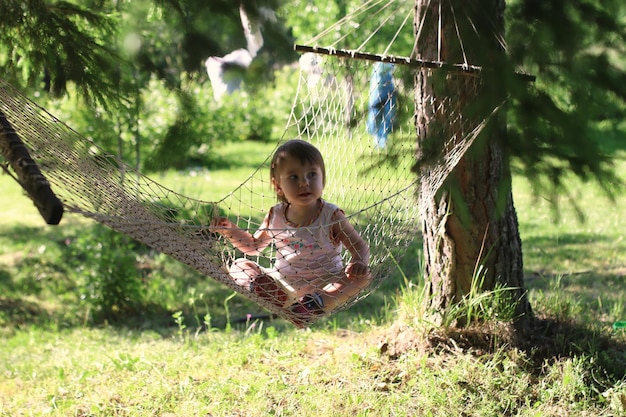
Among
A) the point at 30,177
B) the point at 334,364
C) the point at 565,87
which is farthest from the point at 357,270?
the point at 30,177

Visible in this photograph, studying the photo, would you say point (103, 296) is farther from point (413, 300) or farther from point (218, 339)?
point (413, 300)

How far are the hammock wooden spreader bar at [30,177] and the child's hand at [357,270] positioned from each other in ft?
3.75

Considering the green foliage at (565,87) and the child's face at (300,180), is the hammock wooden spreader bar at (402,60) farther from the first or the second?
the child's face at (300,180)

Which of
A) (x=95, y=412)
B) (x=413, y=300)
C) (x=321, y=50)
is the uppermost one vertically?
(x=321, y=50)

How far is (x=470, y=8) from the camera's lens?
168 cm

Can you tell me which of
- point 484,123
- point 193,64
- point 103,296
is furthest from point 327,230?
point 103,296

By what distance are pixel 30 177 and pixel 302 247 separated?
1.20 metres

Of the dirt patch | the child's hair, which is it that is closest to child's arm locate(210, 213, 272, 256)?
the child's hair

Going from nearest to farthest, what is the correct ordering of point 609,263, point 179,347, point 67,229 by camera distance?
point 179,347 < point 609,263 < point 67,229

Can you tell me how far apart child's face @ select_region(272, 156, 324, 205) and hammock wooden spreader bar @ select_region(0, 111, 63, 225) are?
1131 mm

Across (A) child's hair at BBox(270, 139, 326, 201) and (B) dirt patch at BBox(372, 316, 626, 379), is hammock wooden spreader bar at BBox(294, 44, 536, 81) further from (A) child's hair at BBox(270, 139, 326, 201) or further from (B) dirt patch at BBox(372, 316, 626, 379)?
(B) dirt patch at BBox(372, 316, 626, 379)

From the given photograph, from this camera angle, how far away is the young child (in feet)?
8.21

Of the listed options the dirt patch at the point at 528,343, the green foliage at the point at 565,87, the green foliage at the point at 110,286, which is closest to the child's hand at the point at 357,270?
the dirt patch at the point at 528,343

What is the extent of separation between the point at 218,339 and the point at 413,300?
38.9 inches
